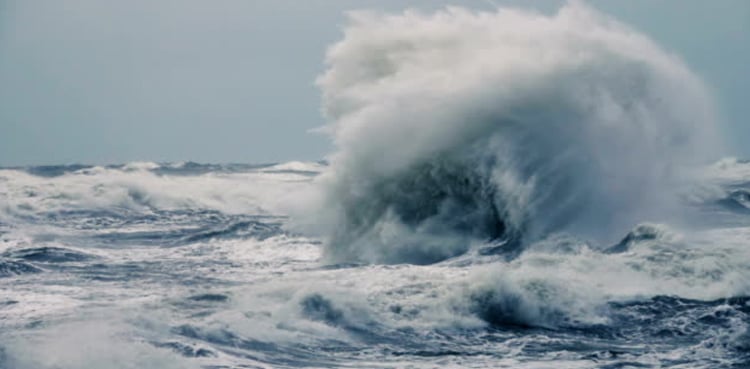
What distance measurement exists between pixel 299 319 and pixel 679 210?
42.2 feet

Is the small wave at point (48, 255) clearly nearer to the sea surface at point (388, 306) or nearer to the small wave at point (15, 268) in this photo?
the sea surface at point (388, 306)

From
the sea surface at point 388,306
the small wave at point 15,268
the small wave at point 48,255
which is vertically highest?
the small wave at point 48,255

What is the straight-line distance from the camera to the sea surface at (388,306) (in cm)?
984

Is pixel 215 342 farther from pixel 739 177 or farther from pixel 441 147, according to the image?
pixel 739 177

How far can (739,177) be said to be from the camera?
42.3 meters

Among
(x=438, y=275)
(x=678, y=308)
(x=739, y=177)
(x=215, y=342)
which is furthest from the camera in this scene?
(x=739, y=177)

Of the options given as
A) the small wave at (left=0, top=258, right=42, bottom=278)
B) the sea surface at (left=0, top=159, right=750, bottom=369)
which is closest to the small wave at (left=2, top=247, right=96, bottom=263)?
the sea surface at (left=0, top=159, right=750, bottom=369)

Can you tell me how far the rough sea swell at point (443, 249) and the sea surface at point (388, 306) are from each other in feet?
0.16

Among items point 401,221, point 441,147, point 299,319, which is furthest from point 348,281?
point 441,147

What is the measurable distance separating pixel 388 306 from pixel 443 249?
614 cm

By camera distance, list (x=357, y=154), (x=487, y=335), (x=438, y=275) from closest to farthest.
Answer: (x=487, y=335) → (x=438, y=275) → (x=357, y=154)

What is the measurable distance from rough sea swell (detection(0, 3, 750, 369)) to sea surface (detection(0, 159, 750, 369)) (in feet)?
0.16

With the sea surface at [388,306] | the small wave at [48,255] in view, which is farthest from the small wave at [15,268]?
the small wave at [48,255]

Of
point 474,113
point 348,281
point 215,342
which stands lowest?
point 215,342
